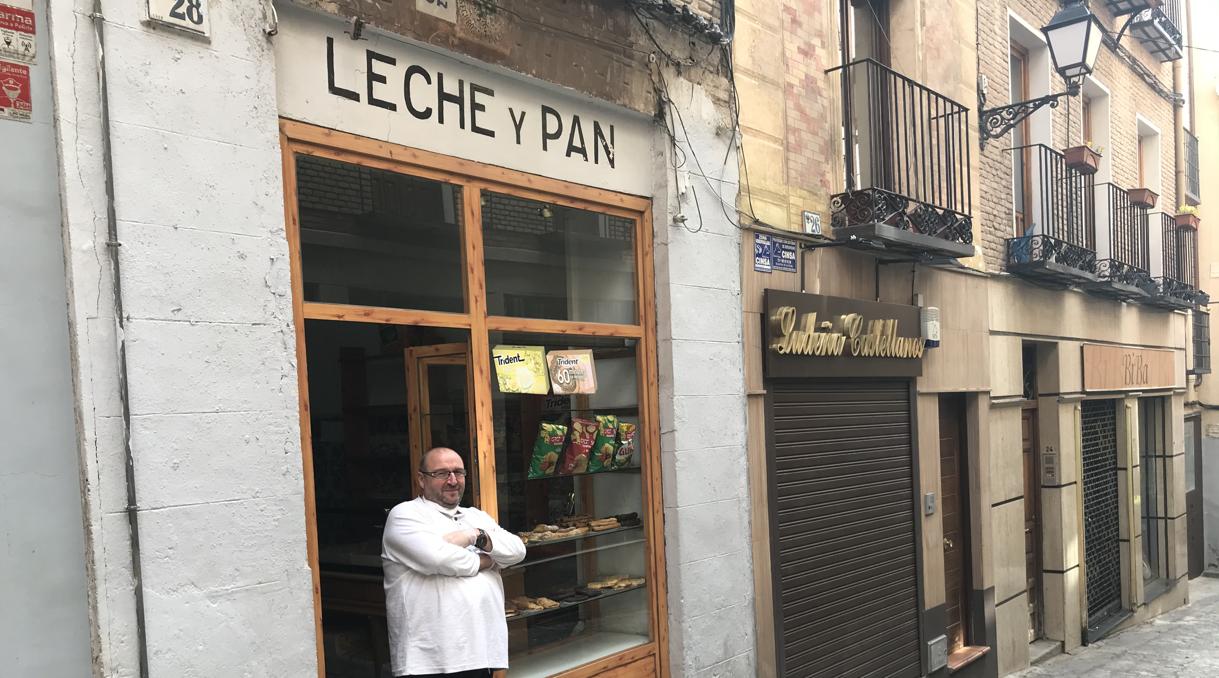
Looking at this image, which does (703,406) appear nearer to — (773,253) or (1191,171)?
(773,253)

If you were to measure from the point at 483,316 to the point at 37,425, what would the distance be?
2.28m

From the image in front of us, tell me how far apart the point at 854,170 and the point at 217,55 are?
5.41m

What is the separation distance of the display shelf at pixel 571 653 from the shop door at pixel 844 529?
1412 mm

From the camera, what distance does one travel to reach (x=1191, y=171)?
1647 cm

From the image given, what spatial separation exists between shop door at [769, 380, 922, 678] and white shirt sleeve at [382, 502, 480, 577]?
3.08 meters

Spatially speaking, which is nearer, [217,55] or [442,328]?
[217,55]

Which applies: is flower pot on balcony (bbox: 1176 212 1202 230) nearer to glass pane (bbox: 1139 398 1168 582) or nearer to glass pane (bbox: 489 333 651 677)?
glass pane (bbox: 1139 398 1168 582)

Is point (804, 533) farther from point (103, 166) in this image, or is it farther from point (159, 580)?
point (103, 166)

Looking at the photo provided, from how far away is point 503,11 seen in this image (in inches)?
199

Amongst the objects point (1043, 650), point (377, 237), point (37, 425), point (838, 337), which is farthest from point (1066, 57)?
point (37, 425)


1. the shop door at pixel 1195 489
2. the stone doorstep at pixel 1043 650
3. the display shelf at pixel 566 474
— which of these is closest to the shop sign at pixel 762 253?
the display shelf at pixel 566 474

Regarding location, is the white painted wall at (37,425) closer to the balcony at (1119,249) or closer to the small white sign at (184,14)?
the small white sign at (184,14)

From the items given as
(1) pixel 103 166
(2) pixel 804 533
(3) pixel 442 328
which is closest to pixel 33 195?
(1) pixel 103 166

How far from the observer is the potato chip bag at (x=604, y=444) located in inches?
A: 233
